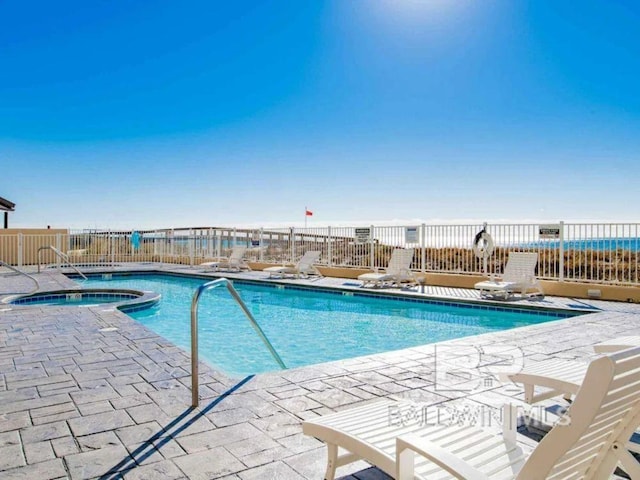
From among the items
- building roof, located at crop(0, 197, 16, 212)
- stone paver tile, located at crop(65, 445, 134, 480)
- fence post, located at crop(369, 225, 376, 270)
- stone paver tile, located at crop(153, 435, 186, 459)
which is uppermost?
building roof, located at crop(0, 197, 16, 212)

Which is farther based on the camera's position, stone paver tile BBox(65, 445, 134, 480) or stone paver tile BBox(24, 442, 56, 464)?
stone paver tile BBox(24, 442, 56, 464)

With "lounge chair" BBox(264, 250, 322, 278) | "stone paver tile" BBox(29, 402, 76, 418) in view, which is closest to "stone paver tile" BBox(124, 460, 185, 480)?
"stone paver tile" BBox(29, 402, 76, 418)

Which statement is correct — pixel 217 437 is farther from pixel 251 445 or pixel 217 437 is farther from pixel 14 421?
pixel 14 421

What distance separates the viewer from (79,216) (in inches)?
938

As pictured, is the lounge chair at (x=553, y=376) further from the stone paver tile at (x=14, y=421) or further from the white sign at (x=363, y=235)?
the white sign at (x=363, y=235)

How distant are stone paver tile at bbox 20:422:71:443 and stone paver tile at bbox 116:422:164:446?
0.35 metres

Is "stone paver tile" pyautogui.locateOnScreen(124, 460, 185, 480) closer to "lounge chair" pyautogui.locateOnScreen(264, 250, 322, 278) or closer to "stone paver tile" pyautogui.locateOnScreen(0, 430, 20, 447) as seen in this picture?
"stone paver tile" pyautogui.locateOnScreen(0, 430, 20, 447)

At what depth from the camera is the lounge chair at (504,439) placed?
1.24 metres

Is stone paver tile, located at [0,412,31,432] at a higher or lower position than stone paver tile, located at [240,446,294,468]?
lower

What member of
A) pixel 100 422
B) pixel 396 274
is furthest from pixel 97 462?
pixel 396 274

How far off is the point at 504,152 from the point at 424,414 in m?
16.6

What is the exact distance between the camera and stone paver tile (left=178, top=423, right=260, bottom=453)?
2.49 m

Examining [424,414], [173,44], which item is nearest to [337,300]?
[424,414]

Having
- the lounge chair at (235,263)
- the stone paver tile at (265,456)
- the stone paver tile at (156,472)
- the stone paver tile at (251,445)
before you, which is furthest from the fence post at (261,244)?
the stone paver tile at (156,472)
